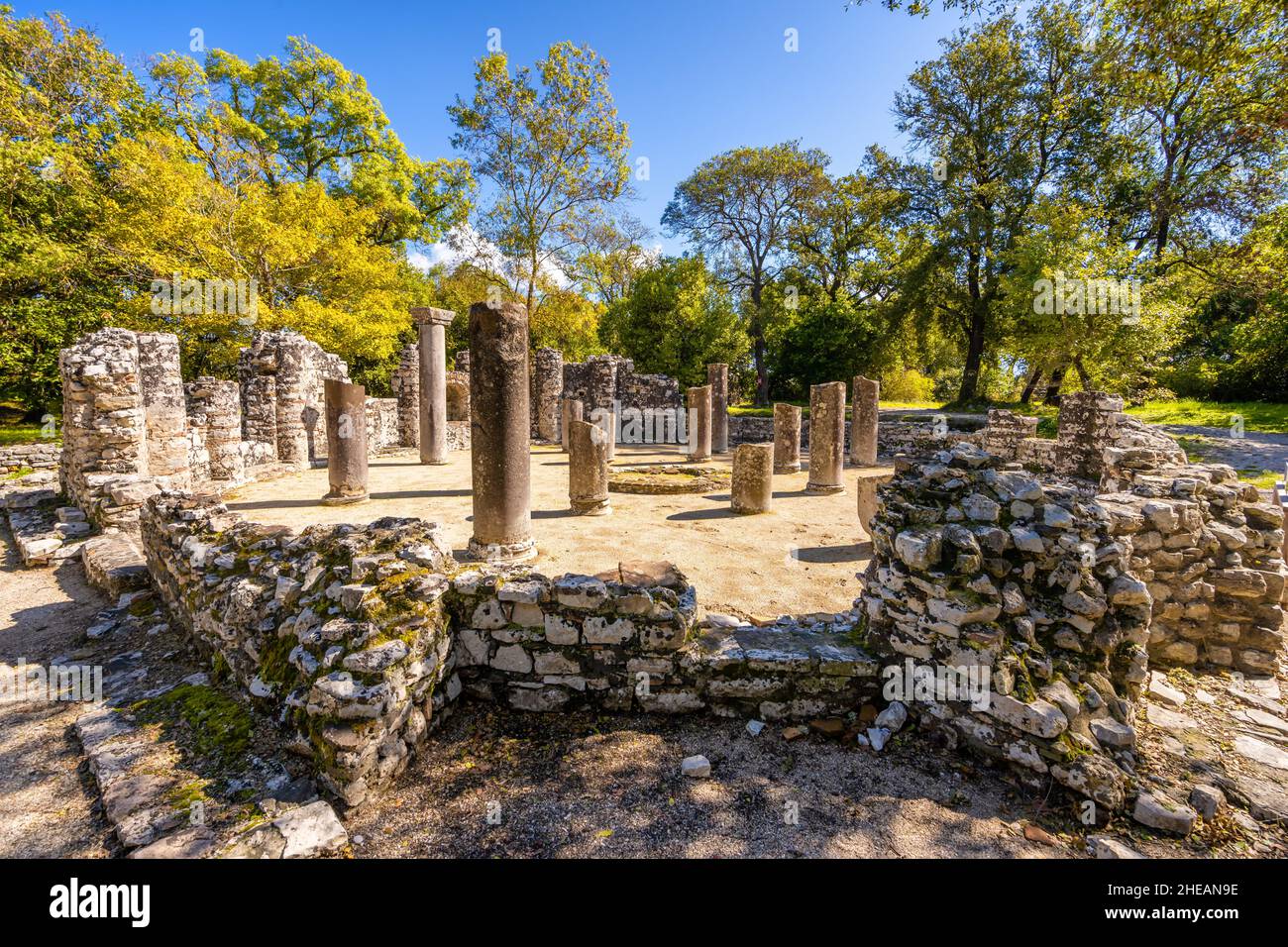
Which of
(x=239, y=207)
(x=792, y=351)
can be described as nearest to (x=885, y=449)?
(x=792, y=351)

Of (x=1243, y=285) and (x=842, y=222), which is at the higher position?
(x=842, y=222)

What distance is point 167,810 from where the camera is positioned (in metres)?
2.84

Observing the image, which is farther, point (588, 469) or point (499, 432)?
point (588, 469)

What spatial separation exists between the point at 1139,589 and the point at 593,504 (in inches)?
290

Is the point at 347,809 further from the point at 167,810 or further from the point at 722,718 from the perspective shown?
the point at 722,718

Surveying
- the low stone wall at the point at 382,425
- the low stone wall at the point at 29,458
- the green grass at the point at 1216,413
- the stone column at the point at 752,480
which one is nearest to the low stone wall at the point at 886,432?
the stone column at the point at 752,480

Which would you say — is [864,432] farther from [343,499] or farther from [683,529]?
[343,499]

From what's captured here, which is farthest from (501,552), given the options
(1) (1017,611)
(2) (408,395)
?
(2) (408,395)

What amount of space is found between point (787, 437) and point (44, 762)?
1357 cm

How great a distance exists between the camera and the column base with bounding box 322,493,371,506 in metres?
10.2

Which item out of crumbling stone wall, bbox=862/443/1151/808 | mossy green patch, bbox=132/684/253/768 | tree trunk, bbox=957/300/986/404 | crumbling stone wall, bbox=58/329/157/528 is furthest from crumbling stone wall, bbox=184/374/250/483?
tree trunk, bbox=957/300/986/404

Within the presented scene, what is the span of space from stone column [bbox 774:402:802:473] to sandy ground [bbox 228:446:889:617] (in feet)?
2.49

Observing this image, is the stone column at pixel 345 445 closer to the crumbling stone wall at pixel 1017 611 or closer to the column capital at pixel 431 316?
the column capital at pixel 431 316

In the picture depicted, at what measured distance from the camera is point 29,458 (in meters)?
14.6
